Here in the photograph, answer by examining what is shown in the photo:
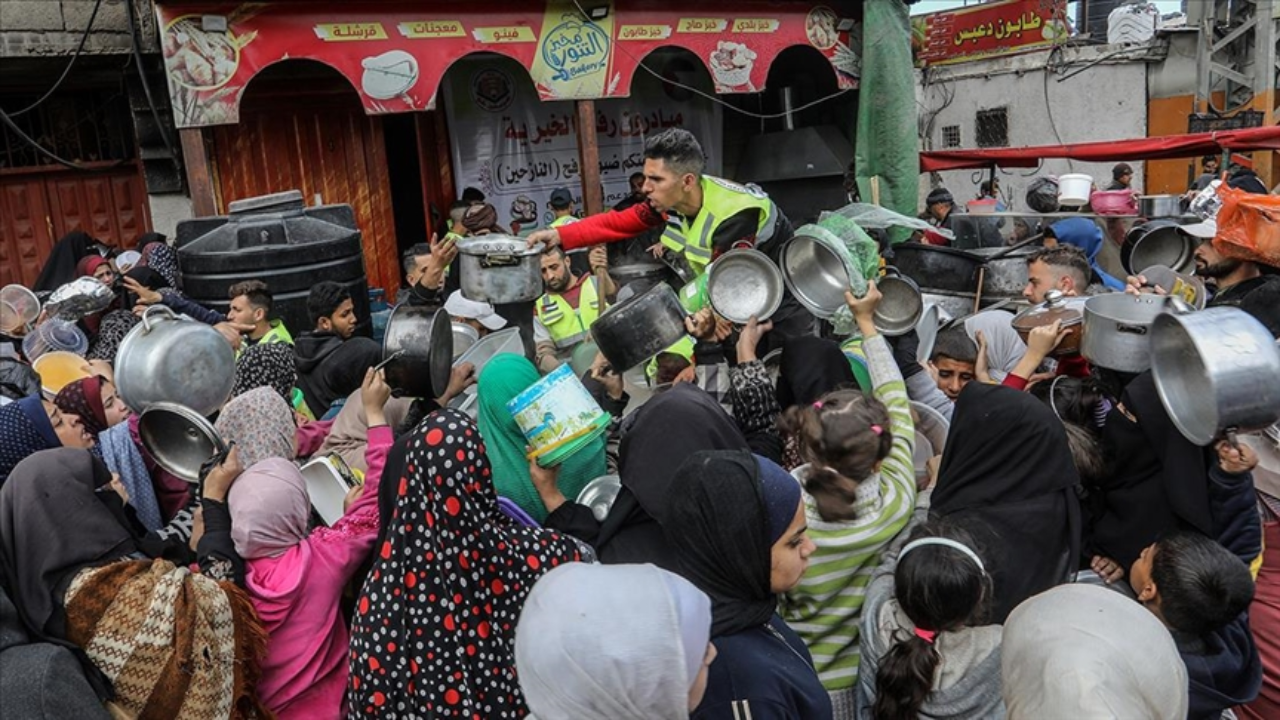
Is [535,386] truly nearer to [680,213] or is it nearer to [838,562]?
[838,562]

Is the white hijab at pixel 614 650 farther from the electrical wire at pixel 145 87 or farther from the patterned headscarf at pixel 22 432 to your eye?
the electrical wire at pixel 145 87

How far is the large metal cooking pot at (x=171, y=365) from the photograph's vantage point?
3172 mm

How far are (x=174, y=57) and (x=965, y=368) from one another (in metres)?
5.69

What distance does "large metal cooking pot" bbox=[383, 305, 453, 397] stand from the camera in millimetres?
3023

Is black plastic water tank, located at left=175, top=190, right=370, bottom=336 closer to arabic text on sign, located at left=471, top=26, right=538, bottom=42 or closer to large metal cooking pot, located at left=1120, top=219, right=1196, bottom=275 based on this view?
arabic text on sign, located at left=471, top=26, right=538, bottom=42

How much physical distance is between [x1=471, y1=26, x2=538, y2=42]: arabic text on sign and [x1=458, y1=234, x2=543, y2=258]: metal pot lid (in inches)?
173

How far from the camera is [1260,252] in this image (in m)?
3.27

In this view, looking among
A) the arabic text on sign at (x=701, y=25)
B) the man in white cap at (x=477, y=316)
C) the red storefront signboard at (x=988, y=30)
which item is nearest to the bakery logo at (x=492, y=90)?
the arabic text on sign at (x=701, y=25)

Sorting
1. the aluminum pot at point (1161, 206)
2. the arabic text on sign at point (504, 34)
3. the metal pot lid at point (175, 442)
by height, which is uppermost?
the arabic text on sign at point (504, 34)

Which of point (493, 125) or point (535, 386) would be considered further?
point (493, 125)

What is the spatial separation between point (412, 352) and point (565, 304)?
2.45 metres

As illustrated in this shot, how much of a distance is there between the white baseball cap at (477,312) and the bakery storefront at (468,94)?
2806 mm

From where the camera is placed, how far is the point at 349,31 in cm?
725

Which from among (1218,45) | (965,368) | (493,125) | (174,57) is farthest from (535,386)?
Answer: (1218,45)
